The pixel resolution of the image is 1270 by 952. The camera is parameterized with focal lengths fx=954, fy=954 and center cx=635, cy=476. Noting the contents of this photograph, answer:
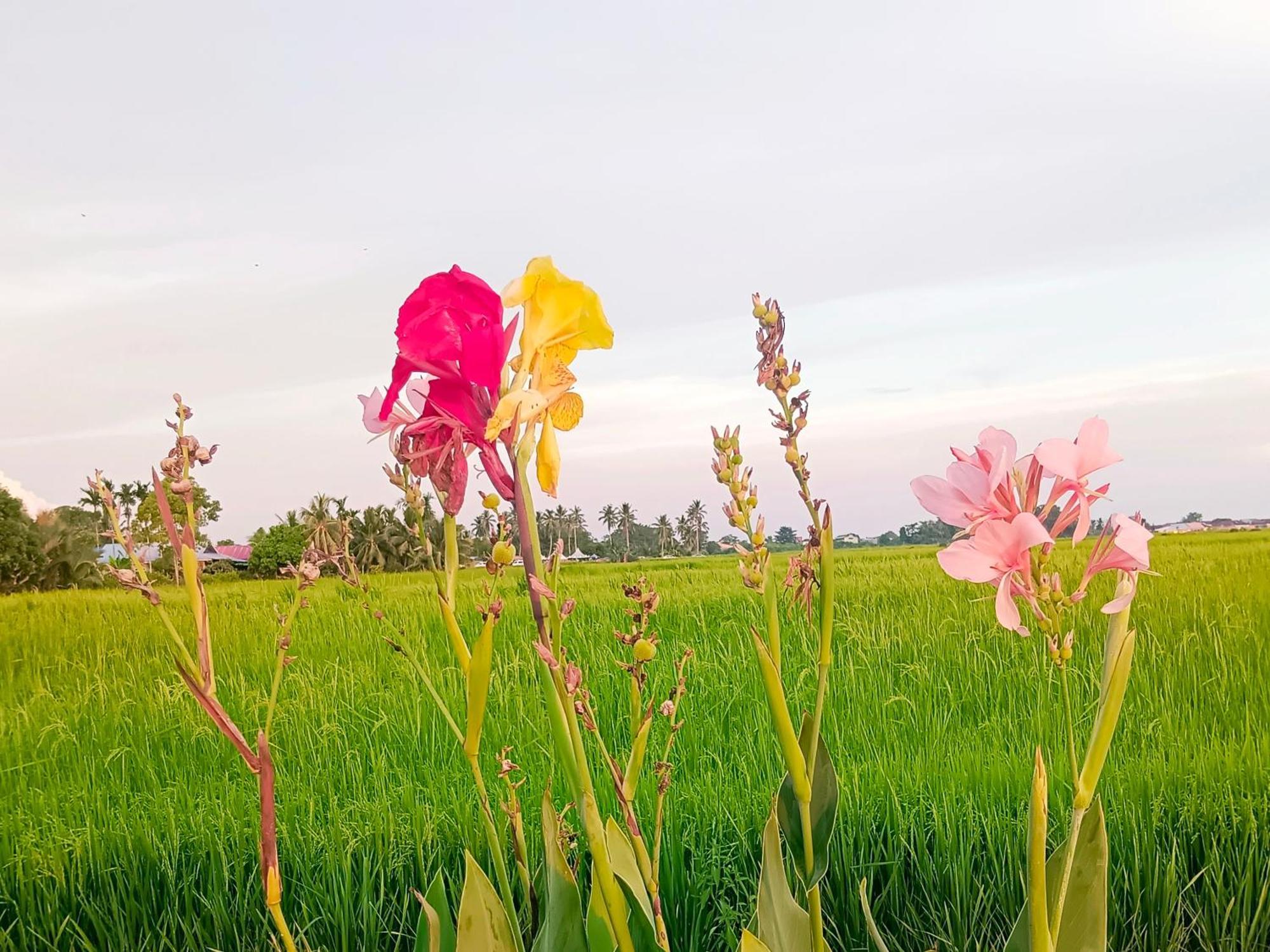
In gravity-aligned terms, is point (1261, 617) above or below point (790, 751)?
below

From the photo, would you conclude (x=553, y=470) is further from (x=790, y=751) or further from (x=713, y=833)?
(x=713, y=833)

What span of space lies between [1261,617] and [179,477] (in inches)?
195

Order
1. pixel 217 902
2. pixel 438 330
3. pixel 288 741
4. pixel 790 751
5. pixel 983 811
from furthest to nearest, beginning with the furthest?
pixel 288 741 → pixel 983 811 → pixel 217 902 → pixel 790 751 → pixel 438 330

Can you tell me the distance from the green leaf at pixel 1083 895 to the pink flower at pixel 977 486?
1.18 ft

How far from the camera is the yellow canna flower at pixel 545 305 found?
92cm

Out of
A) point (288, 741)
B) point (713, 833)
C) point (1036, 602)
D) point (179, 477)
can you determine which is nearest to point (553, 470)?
point (179, 477)

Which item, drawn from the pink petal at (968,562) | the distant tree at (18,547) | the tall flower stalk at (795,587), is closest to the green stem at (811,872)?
the tall flower stalk at (795,587)

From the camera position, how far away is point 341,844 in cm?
219

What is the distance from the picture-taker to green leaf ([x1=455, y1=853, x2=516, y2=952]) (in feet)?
3.38

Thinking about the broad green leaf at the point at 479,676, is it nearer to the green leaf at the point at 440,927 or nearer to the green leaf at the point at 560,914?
the green leaf at the point at 560,914

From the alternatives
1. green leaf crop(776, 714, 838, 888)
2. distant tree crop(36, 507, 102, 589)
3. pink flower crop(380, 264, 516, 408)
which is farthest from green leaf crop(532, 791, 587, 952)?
distant tree crop(36, 507, 102, 589)

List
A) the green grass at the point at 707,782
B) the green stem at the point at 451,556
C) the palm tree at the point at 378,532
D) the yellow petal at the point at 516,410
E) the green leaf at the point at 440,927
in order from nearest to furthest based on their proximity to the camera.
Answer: the yellow petal at the point at 516,410, the green stem at the point at 451,556, the green leaf at the point at 440,927, the green grass at the point at 707,782, the palm tree at the point at 378,532

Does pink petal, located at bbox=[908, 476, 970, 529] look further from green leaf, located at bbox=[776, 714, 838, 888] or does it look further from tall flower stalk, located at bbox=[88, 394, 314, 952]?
tall flower stalk, located at bbox=[88, 394, 314, 952]

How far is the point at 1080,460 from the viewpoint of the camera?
93cm
